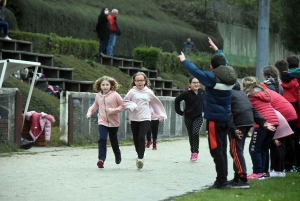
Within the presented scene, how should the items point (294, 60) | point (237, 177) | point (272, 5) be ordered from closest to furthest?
point (237, 177), point (294, 60), point (272, 5)

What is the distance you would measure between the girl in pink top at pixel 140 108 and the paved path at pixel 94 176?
549 mm

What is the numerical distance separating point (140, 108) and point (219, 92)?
11.5 ft

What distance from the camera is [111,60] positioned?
102 ft

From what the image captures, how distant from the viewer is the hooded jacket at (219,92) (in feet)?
37.7

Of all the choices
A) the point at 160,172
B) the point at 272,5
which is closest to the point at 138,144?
the point at 160,172

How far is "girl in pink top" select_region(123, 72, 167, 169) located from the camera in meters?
14.7

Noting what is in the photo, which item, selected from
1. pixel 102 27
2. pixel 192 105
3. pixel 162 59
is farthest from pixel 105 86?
pixel 162 59

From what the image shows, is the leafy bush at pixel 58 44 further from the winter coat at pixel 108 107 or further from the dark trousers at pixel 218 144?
the dark trousers at pixel 218 144

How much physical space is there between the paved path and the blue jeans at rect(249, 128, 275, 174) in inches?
29.3

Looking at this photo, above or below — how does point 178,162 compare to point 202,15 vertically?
below

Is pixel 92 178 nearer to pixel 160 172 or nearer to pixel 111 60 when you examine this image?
pixel 160 172

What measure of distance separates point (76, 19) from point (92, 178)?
19.1 meters

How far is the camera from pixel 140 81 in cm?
1503

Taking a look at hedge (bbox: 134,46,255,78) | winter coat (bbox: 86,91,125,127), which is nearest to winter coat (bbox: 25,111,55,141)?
winter coat (bbox: 86,91,125,127)
